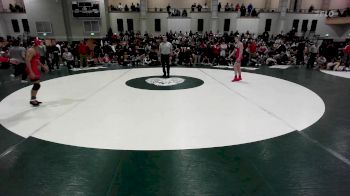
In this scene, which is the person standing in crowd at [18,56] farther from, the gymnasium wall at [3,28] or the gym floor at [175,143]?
the gymnasium wall at [3,28]

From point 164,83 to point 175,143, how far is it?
4.50 meters

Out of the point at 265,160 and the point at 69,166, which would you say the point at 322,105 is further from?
the point at 69,166

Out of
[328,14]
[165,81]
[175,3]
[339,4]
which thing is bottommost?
[165,81]

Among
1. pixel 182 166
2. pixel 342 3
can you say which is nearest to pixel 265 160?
pixel 182 166

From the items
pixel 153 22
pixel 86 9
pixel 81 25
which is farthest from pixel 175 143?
pixel 153 22

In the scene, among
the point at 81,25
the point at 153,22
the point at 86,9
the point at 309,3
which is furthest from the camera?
the point at 309,3

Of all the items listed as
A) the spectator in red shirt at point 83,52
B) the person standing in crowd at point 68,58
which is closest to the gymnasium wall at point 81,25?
the spectator in red shirt at point 83,52

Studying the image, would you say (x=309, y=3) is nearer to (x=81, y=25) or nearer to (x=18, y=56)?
(x=81, y=25)

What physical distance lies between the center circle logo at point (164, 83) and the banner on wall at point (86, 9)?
18.2 meters

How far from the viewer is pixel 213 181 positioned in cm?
278

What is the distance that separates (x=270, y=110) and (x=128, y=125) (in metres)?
3.28

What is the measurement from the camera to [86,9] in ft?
76.6

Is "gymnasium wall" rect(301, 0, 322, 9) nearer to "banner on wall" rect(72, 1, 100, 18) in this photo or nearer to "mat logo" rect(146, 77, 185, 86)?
"banner on wall" rect(72, 1, 100, 18)

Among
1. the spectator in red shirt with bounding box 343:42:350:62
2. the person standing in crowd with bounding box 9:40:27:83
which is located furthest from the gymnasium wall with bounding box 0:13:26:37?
the spectator in red shirt with bounding box 343:42:350:62
